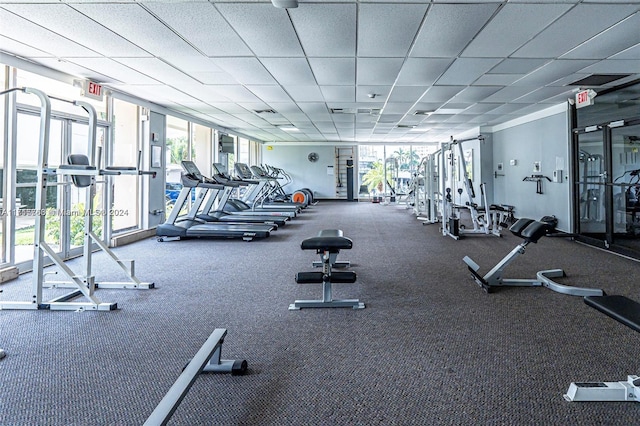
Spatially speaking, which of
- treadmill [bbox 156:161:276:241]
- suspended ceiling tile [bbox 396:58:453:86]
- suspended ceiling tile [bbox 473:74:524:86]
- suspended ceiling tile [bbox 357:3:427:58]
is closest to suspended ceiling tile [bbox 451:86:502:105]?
suspended ceiling tile [bbox 473:74:524:86]

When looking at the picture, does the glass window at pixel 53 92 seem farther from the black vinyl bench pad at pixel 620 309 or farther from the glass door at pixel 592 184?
the glass door at pixel 592 184

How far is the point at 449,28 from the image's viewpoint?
3371mm

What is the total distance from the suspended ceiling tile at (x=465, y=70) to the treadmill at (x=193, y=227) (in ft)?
12.1

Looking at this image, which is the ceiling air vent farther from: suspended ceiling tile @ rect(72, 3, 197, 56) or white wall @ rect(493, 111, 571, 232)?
suspended ceiling tile @ rect(72, 3, 197, 56)

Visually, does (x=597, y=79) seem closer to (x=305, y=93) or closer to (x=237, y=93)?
(x=305, y=93)

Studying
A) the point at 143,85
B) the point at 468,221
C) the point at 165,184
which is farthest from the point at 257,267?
the point at 468,221

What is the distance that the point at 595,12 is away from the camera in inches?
119

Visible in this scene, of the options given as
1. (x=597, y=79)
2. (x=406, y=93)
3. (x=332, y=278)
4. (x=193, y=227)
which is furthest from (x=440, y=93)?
(x=193, y=227)

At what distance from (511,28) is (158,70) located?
3.98 metres

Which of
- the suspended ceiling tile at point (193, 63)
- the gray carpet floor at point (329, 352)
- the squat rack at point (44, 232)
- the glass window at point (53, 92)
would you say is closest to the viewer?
the gray carpet floor at point (329, 352)

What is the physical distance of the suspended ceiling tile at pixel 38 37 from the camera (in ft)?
10.4

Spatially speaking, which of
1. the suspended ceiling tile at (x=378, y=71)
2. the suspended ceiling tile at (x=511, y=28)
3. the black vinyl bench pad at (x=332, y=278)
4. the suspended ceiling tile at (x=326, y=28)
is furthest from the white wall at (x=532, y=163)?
the black vinyl bench pad at (x=332, y=278)

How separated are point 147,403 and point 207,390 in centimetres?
27

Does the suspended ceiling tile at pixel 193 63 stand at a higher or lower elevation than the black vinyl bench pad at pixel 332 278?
higher
